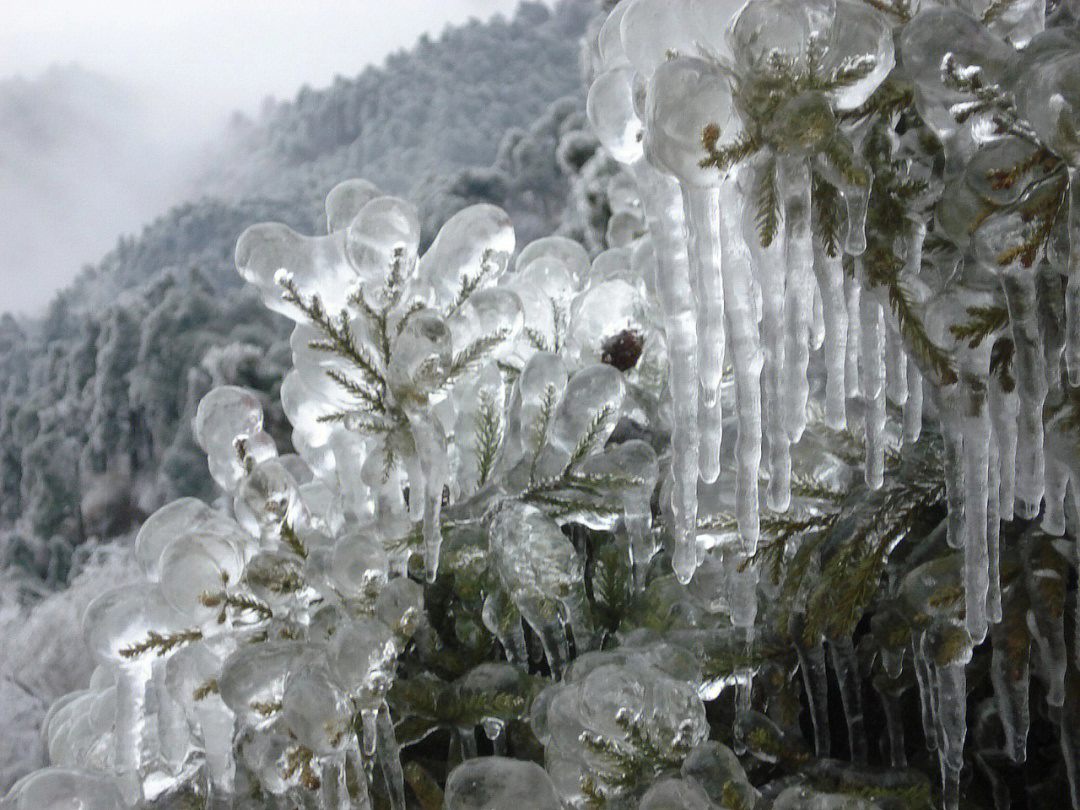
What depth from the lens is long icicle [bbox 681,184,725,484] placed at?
529 millimetres

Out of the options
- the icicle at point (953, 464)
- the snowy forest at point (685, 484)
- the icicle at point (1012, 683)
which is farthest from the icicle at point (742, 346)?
the icicle at point (1012, 683)

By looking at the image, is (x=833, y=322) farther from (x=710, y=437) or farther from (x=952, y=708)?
(x=952, y=708)

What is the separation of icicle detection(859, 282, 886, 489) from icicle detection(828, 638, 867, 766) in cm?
18

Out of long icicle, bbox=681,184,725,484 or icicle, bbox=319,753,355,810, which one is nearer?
long icicle, bbox=681,184,725,484

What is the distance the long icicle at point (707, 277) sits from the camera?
0.53 metres

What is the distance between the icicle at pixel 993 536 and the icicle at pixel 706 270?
0.62ft

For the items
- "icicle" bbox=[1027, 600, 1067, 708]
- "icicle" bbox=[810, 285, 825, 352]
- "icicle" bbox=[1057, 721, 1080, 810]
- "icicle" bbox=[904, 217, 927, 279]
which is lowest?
"icicle" bbox=[1057, 721, 1080, 810]

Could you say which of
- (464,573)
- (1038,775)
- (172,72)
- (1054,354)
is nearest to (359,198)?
(464,573)

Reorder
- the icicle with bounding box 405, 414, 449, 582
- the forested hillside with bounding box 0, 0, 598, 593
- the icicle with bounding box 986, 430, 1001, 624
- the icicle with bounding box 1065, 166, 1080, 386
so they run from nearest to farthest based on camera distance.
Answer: the icicle with bounding box 1065, 166, 1080, 386
the icicle with bounding box 986, 430, 1001, 624
the icicle with bounding box 405, 414, 449, 582
the forested hillside with bounding box 0, 0, 598, 593

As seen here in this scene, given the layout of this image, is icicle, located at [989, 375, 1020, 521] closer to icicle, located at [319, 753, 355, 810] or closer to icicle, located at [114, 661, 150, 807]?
icicle, located at [319, 753, 355, 810]

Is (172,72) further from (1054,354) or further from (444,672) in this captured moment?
(1054,354)

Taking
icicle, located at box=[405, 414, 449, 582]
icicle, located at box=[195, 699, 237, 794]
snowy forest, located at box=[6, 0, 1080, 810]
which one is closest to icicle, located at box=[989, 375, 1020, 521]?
snowy forest, located at box=[6, 0, 1080, 810]

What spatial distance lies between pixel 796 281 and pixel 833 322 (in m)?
0.05

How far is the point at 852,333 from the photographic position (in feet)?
2.10
